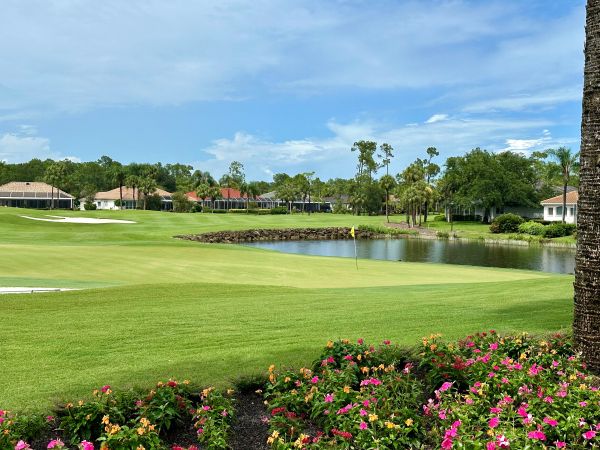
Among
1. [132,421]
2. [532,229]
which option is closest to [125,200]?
[532,229]

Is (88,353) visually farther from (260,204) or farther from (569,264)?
(260,204)

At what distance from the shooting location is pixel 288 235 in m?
78.6

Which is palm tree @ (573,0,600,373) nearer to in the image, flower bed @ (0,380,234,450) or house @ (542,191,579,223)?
flower bed @ (0,380,234,450)

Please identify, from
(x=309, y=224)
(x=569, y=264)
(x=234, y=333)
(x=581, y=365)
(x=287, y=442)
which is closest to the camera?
(x=287, y=442)

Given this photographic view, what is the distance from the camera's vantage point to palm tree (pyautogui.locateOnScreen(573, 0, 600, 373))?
245 inches

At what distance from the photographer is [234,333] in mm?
9203

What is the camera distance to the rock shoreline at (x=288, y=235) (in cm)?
6706

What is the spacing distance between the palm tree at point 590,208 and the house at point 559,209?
85361 mm

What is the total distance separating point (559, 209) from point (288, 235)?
46.8m

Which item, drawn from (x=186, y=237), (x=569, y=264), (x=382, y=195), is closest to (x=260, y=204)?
(x=382, y=195)

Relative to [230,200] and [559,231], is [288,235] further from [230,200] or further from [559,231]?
[230,200]

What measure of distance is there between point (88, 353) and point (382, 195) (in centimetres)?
12603

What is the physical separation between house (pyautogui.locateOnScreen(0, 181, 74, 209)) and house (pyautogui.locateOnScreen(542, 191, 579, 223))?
9725cm

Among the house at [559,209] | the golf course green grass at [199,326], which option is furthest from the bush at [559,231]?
the golf course green grass at [199,326]
